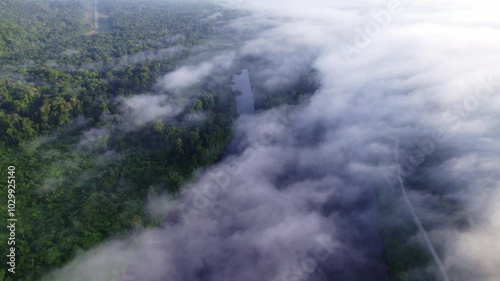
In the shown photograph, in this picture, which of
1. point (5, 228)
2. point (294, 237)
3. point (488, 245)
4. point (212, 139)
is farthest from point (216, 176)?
point (488, 245)

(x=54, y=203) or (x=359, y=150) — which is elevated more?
(x=54, y=203)

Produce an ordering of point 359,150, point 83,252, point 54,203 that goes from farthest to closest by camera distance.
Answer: point 359,150 < point 54,203 < point 83,252

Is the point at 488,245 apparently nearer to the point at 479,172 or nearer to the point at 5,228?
the point at 479,172

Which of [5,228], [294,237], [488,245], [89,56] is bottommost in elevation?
[294,237]

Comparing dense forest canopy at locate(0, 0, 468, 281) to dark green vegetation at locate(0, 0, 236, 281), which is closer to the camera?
dark green vegetation at locate(0, 0, 236, 281)

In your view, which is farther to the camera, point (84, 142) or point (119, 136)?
point (119, 136)

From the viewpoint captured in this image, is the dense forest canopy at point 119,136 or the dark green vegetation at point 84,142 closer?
the dark green vegetation at point 84,142

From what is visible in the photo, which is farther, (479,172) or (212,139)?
(212,139)

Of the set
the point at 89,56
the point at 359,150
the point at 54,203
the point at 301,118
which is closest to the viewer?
the point at 54,203
